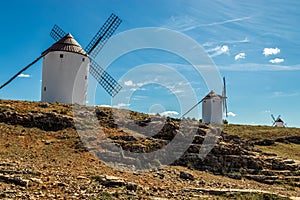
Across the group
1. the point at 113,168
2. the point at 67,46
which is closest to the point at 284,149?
the point at 113,168

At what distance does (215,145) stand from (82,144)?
395 inches

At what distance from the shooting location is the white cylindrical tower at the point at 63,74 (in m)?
35.4

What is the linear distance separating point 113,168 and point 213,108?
149 feet

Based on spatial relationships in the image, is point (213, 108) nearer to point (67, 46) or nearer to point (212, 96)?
point (212, 96)

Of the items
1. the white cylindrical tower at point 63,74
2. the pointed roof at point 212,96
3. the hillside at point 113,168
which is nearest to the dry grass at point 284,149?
the hillside at point 113,168

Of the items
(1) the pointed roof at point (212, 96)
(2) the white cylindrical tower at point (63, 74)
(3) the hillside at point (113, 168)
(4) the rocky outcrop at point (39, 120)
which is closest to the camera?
(3) the hillside at point (113, 168)

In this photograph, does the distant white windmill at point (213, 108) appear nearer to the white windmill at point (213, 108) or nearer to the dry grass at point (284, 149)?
the white windmill at point (213, 108)

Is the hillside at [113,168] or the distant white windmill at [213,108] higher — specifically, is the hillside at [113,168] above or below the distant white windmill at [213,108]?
below

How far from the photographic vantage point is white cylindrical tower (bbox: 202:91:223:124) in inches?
2429

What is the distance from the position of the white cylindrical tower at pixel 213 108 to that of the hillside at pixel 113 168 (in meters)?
32.5

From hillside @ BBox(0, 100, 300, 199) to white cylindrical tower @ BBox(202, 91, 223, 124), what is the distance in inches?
1278

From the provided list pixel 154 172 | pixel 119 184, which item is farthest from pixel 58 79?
pixel 119 184

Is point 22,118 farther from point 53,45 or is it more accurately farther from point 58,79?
point 53,45

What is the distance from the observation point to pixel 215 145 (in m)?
25.1
